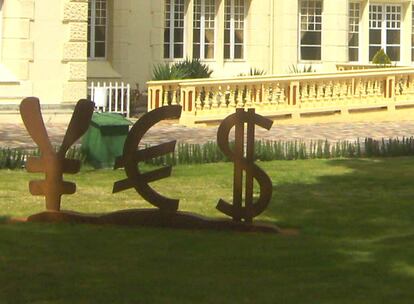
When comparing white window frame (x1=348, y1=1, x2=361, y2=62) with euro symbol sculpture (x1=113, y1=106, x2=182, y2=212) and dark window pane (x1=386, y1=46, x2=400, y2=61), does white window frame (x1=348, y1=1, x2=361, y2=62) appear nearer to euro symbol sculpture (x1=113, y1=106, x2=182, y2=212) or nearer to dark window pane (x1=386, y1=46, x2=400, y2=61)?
dark window pane (x1=386, y1=46, x2=400, y2=61)

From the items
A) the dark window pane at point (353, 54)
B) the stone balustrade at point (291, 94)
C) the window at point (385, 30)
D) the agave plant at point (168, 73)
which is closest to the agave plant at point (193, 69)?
the agave plant at point (168, 73)

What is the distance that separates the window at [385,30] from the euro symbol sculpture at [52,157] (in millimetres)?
24296

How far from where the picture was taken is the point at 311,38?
3450cm

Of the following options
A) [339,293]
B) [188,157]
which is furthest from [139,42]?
[339,293]

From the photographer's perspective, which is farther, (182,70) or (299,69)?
(299,69)

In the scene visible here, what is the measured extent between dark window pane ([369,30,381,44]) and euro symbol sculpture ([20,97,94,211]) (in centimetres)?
2442

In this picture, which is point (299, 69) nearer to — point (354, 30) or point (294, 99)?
point (354, 30)

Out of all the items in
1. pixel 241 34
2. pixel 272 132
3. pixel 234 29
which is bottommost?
pixel 272 132

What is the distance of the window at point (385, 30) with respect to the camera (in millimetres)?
36312

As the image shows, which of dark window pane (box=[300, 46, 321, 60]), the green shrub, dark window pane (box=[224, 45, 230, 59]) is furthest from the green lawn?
dark window pane (box=[300, 46, 321, 60])

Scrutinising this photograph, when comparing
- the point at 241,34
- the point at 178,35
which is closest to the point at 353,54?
the point at 241,34

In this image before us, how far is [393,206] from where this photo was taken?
14.1m

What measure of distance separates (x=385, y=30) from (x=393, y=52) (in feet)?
2.28

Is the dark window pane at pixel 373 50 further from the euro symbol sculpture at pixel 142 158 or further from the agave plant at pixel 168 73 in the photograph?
the euro symbol sculpture at pixel 142 158
